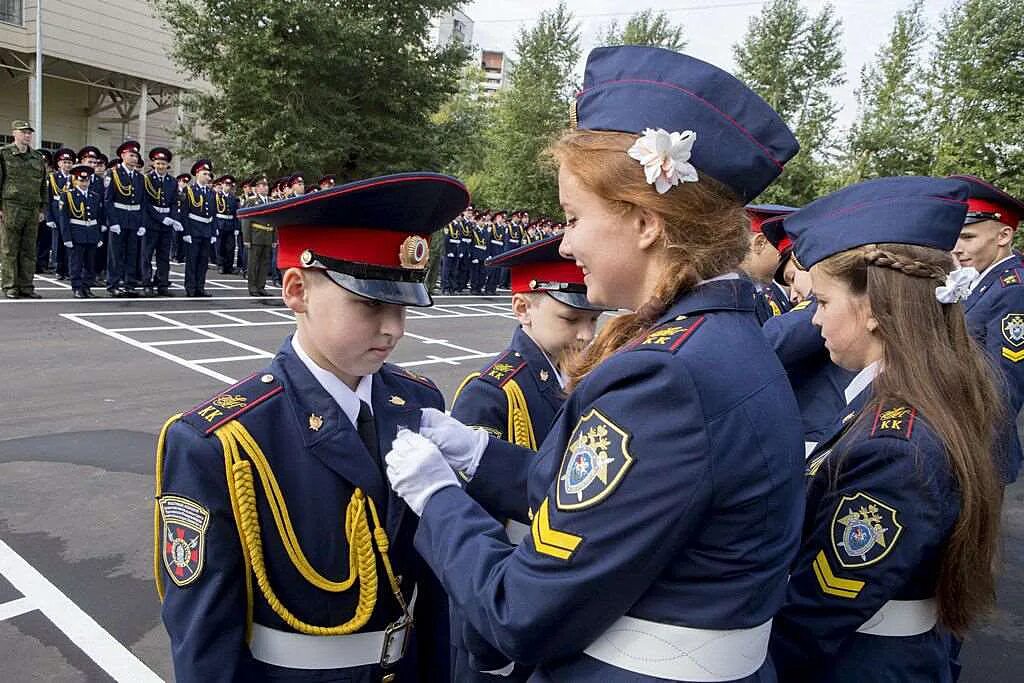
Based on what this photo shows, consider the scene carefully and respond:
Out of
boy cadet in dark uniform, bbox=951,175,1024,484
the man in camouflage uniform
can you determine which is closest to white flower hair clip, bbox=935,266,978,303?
boy cadet in dark uniform, bbox=951,175,1024,484

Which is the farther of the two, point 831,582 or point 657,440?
point 831,582

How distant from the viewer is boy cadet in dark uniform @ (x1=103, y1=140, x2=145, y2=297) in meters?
12.2

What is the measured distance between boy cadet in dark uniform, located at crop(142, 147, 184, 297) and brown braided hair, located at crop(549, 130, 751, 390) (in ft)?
41.1

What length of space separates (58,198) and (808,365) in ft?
41.5

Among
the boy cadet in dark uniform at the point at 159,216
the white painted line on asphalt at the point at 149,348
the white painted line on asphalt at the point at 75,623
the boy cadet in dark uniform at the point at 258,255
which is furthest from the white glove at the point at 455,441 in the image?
the boy cadet in dark uniform at the point at 258,255

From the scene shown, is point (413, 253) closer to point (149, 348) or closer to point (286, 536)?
point (286, 536)

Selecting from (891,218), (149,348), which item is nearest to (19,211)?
(149,348)

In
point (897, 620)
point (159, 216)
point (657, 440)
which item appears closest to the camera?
point (657, 440)

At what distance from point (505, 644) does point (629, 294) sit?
672mm

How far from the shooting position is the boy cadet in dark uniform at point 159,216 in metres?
12.6

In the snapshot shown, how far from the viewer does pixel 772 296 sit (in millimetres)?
5012

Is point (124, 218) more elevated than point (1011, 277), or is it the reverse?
point (124, 218)

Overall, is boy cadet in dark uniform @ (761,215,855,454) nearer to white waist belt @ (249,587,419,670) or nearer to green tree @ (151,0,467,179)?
white waist belt @ (249,587,419,670)

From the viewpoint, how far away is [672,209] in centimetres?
138
